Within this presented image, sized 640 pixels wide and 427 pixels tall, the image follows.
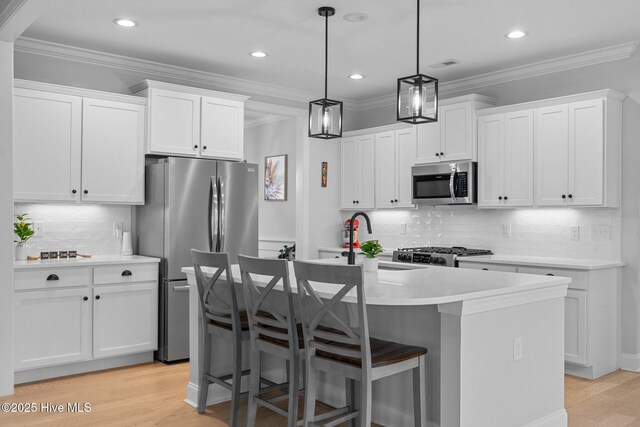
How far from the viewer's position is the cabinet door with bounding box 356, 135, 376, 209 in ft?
20.8

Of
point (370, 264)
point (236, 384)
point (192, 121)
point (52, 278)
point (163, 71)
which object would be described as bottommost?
point (236, 384)

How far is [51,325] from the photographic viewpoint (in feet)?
13.8

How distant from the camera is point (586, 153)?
4.57 m

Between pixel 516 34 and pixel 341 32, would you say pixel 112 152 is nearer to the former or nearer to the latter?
pixel 341 32

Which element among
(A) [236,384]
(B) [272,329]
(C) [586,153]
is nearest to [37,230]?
(A) [236,384]

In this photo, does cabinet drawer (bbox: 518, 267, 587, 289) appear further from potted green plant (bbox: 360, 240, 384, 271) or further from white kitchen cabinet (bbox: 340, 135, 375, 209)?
white kitchen cabinet (bbox: 340, 135, 375, 209)

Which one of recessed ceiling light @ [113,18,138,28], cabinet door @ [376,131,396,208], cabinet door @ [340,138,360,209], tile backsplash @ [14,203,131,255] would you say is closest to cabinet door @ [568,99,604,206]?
cabinet door @ [376,131,396,208]

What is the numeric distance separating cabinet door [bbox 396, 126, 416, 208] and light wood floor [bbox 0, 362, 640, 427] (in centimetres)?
241

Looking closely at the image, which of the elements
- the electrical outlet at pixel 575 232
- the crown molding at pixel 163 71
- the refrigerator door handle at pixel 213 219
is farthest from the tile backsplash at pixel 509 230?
the refrigerator door handle at pixel 213 219

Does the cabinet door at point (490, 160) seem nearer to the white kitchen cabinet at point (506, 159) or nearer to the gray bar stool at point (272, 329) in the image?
the white kitchen cabinet at point (506, 159)

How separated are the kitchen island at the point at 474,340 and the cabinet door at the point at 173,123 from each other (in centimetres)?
204

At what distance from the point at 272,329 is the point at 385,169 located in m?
3.46

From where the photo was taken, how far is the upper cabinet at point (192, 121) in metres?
4.92

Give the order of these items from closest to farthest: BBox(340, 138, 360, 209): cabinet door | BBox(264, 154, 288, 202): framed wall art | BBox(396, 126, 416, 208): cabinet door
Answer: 1. BBox(396, 126, 416, 208): cabinet door
2. BBox(340, 138, 360, 209): cabinet door
3. BBox(264, 154, 288, 202): framed wall art
